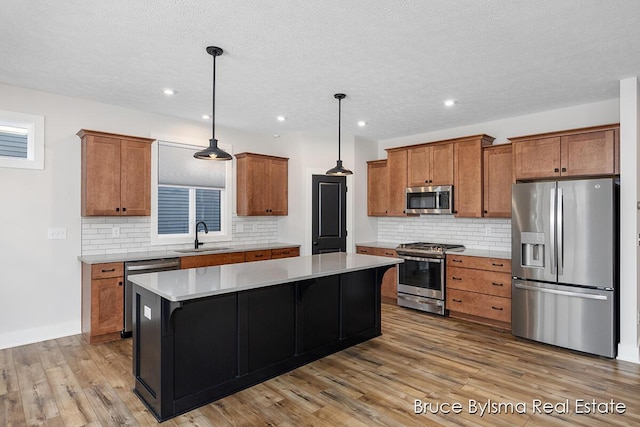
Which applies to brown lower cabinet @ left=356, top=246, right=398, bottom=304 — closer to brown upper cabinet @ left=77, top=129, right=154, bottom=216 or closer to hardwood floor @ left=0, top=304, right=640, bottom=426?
hardwood floor @ left=0, top=304, right=640, bottom=426

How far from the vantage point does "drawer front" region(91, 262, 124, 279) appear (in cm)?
395

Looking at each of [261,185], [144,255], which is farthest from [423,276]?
[144,255]

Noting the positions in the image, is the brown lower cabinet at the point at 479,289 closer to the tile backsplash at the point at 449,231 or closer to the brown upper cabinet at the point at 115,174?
the tile backsplash at the point at 449,231

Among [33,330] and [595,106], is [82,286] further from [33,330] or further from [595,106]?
[595,106]

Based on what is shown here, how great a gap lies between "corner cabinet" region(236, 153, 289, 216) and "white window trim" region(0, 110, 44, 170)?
2492 mm

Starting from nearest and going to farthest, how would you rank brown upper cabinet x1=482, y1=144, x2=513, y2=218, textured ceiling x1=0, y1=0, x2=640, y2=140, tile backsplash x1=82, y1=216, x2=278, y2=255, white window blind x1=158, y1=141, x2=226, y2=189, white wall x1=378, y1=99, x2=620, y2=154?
textured ceiling x1=0, y1=0, x2=640, y2=140 < white wall x1=378, y1=99, x2=620, y2=154 < tile backsplash x1=82, y1=216, x2=278, y2=255 < brown upper cabinet x1=482, y1=144, x2=513, y2=218 < white window blind x1=158, y1=141, x2=226, y2=189

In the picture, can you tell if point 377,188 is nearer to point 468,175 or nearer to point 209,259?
point 468,175

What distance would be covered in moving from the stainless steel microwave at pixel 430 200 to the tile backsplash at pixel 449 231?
0.41 metres

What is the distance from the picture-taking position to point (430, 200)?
5.62 meters

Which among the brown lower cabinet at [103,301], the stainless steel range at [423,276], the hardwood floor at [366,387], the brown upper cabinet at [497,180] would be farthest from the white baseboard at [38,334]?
the brown upper cabinet at [497,180]

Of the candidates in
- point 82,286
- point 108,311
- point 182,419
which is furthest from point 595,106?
point 82,286

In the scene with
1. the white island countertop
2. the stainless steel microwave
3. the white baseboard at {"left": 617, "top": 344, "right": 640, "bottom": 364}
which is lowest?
the white baseboard at {"left": 617, "top": 344, "right": 640, "bottom": 364}

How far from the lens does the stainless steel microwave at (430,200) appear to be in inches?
213

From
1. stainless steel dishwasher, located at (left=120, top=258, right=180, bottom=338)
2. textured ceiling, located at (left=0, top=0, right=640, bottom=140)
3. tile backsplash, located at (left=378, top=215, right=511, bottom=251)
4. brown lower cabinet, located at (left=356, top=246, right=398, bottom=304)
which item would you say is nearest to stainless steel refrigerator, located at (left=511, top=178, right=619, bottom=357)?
tile backsplash, located at (left=378, top=215, right=511, bottom=251)
